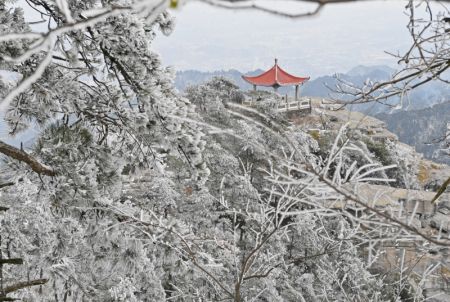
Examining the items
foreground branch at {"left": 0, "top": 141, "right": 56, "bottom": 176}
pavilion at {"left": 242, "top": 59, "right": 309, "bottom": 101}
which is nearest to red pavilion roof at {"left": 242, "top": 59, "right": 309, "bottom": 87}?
pavilion at {"left": 242, "top": 59, "right": 309, "bottom": 101}

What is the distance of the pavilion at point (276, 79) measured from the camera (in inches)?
1163

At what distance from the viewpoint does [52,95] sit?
11.6 ft

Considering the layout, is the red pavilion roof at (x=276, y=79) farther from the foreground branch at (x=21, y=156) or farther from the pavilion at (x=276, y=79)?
the foreground branch at (x=21, y=156)

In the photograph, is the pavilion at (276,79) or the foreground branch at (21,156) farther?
the pavilion at (276,79)

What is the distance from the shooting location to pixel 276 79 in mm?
29562

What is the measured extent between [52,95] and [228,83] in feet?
52.6

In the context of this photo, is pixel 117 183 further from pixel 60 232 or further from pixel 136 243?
pixel 60 232

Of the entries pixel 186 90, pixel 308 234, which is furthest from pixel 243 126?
pixel 186 90

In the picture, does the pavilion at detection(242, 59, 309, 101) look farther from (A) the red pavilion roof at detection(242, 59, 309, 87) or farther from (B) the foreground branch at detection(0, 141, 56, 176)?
(B) the foreground branch at detection(0, 141, 56, 176)

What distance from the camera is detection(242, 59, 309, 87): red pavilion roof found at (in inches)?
1163

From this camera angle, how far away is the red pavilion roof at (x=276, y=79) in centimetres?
2955

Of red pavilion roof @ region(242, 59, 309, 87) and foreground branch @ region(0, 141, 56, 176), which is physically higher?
foreground branch @ region(0, 141, 56, 176)

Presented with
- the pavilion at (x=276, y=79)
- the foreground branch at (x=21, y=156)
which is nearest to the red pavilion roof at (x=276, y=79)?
the pavilion at (x=276, y=79)

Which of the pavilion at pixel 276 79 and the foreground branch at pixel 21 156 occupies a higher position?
the foreground branch at pixel 21 156
